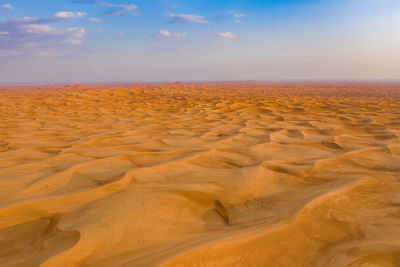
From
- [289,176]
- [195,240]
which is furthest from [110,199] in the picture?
[289,176]

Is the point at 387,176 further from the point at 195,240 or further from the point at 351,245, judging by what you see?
the point at 195,240

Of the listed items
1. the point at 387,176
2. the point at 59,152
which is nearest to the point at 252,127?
the point at 387,176

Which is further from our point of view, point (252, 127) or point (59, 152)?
point (252, 127)

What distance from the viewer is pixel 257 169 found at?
177 centimetres

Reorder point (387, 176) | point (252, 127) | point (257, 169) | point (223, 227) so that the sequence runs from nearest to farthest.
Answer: point (223, 227)
point (387, 176)
point (257, 169)
point (252, 127)

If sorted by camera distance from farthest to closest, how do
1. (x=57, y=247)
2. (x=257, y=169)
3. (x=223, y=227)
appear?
(x=257, y=169) < (x=223, y=227) < (x=57, y=247)

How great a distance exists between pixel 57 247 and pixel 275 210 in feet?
3.12

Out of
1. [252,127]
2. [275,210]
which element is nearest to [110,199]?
[275,210]

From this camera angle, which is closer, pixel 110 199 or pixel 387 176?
pixel 110 199

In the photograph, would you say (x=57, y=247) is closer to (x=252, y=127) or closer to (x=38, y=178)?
(x=38, y=178)

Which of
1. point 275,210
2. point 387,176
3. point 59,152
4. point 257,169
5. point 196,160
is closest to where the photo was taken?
point 275,210

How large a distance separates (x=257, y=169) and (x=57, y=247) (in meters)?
1.27

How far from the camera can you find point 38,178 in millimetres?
1678

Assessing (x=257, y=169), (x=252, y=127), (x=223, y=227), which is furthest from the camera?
(x=252, y=127)
